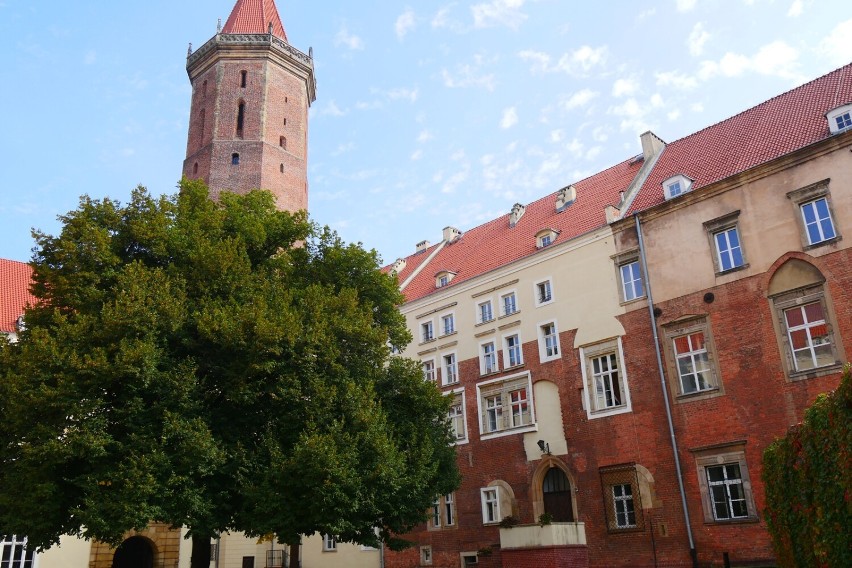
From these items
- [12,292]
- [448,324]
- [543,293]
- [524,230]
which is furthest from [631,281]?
[12,292]

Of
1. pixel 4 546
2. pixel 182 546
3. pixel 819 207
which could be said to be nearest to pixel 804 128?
pixel 819 207

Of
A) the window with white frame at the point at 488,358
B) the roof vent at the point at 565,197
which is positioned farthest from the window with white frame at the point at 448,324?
the roof vent at the point at 565,197

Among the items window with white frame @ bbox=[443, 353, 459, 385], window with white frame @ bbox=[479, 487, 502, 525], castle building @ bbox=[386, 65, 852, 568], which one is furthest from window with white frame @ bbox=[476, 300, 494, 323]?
window with white frame @ bbox=[479, 487, 502, 525]

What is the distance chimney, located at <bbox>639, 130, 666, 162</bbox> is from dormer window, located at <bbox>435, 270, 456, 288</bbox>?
10.3 meters

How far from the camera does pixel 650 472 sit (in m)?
24.3

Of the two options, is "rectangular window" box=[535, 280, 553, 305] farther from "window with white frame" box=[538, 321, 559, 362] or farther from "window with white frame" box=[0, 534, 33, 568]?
"window with white frame" box=[0, 534, 33, 568]

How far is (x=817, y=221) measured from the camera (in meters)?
22.5

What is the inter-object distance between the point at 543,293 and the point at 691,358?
706 cm

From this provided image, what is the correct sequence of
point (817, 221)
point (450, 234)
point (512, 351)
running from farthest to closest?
point (450, 234) → point (512, 351) → point (817, 221)

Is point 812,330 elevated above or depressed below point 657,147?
below

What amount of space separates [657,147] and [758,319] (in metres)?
11.2

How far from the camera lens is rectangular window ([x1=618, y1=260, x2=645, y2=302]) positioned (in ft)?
86.5

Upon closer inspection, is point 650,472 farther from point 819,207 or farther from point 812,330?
point 819,207

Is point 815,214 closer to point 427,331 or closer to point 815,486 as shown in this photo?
point 815,486
